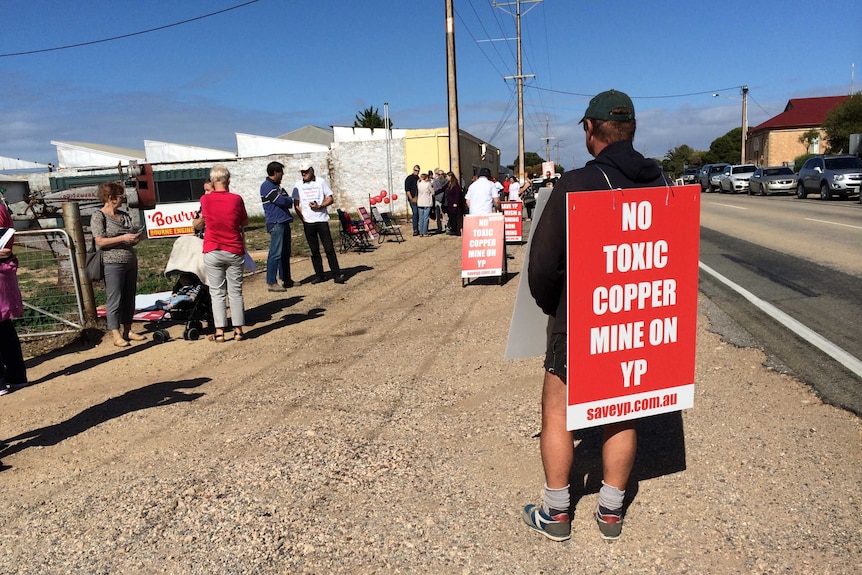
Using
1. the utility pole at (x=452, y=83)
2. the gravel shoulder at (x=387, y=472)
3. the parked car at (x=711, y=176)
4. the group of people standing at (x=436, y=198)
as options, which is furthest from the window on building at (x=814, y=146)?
the gravel shoulder at (x=387, y=472)

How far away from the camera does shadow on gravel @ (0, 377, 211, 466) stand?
15.4 feet

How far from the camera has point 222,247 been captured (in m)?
7.21

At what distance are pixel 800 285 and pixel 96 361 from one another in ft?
28.3

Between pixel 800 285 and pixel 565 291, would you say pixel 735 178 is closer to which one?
pixel 800 285

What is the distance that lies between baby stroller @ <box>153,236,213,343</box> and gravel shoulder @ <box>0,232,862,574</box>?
124 cm

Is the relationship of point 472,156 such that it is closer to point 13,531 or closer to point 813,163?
point 813,163

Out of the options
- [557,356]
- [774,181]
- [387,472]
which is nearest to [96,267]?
[387,472]

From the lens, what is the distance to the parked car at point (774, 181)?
33.8 meters

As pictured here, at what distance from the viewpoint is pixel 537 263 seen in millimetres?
2830

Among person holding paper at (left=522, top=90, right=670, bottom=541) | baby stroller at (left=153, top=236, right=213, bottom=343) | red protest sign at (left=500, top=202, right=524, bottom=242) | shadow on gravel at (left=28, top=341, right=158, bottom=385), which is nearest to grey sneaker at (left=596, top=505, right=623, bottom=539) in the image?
person holding paper at (left=522, top=90, right=670, bottom=541)

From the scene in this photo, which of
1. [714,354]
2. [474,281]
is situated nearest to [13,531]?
[714,354]

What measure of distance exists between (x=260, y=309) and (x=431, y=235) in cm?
1075

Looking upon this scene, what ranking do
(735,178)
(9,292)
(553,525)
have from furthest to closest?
(735,178) < (9,292) < (553,525)

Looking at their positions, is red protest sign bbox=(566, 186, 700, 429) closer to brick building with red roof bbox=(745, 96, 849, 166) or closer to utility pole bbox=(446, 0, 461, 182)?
utility pole bbox=(446, 0, 461, 182)
